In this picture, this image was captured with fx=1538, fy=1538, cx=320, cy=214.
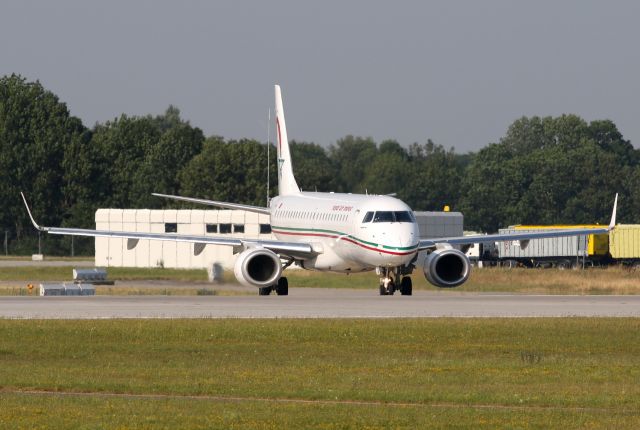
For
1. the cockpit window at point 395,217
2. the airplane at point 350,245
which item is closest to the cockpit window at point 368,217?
the airplane at point 350,245

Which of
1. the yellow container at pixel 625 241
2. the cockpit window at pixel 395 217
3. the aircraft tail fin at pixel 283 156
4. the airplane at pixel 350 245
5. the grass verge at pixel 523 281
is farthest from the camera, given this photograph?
the yellow container at pixel 625 241

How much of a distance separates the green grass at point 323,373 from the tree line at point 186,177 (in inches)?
3718

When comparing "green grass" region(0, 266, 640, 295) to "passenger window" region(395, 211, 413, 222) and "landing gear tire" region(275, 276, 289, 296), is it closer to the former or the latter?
"landing gear tire" region(275, 276, 289, 296)

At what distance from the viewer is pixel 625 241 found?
105 meters

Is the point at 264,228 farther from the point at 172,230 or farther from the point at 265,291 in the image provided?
the point at 265,291

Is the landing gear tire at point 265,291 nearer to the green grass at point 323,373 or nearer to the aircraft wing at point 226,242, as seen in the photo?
the aircraft wing at point 226,242

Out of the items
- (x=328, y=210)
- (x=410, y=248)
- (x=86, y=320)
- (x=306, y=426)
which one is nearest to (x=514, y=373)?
(x=306, y=426)

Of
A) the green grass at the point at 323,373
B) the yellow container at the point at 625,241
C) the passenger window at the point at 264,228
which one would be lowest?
the green grass at the point at 323,373

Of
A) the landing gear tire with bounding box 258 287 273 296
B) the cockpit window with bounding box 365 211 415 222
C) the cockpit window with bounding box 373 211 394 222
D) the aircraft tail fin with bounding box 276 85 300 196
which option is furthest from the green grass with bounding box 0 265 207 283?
the cockpit window with bounding box 365 211 415 222

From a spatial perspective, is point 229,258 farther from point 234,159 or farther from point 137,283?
point 234,159

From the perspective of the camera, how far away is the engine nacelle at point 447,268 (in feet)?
185

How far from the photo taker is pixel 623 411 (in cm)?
2228

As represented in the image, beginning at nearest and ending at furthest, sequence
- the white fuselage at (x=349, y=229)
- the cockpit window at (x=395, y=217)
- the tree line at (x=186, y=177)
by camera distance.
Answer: the white fuselage at (x=349, y=229) → the cockpit window at (x=395, y=217) → the tree line at (x=186, y=177)

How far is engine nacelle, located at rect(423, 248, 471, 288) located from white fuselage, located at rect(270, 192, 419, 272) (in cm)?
243
